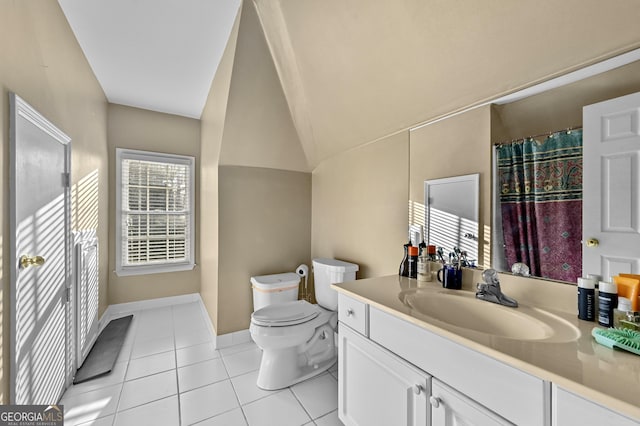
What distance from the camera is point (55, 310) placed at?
1588 mm

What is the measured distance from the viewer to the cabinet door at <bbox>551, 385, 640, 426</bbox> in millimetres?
531

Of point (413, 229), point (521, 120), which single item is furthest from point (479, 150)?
point (413, 229)

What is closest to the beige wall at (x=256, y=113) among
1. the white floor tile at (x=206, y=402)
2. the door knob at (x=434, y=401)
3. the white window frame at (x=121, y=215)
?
the white window frame at (x=121, y=215)

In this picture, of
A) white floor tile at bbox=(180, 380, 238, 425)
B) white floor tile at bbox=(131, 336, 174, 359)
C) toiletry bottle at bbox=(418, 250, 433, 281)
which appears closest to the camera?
toiletry bottle at bbox=(418, 250, 433, 281)

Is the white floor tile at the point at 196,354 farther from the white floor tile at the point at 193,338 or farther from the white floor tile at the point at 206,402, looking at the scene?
the white floor tile at the point at 206,402

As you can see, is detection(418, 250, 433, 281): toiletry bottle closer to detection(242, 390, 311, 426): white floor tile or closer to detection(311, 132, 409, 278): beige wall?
detection(311, 132, 409, 278): beige wall

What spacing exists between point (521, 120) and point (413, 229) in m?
0.77

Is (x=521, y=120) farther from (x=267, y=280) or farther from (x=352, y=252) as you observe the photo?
(x=267, y=280)

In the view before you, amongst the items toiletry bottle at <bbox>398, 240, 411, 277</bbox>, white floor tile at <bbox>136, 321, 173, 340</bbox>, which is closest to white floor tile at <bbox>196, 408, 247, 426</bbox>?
toiletry bottle at <bbox>398, 240, 411, 277</bbox>

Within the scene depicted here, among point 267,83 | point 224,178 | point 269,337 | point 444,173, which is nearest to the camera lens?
point 444,173

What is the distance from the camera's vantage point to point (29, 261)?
123cm

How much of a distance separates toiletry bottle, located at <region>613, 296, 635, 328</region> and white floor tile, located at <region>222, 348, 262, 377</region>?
2103 millimetres

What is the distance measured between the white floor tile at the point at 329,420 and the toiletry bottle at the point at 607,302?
1.36 meters

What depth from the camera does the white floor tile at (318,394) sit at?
160cm
